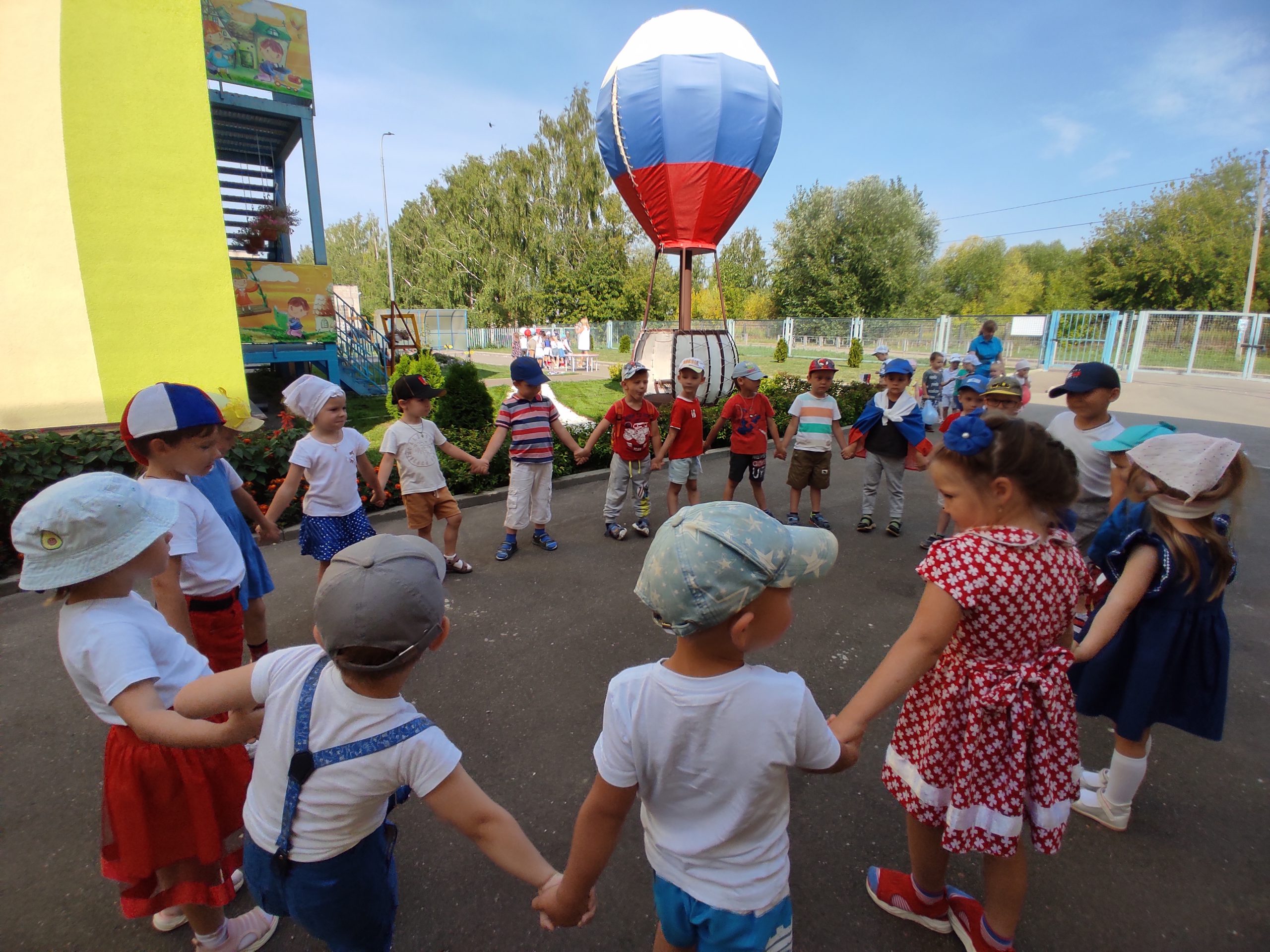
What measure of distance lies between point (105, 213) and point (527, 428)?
684cm

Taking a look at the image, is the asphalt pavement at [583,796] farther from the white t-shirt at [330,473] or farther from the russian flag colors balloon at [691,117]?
the russian flag colors balloon at [691,117]

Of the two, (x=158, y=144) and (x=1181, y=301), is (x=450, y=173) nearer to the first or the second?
(x=158, y=144)

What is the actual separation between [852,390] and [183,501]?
13038 mm

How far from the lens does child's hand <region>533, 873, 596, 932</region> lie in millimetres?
1327

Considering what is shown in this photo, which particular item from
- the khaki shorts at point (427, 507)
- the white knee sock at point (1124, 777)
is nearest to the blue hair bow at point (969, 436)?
the white knee sock at point (1124, 777)

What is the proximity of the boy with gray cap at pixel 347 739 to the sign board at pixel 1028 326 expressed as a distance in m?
27.3

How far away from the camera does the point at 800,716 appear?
127cm

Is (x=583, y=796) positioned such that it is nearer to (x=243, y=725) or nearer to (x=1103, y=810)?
(x=243, y=725)

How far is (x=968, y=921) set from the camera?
204cm

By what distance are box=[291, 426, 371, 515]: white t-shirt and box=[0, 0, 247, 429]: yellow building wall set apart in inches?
249

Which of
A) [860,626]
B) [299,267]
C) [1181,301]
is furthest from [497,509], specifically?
[1181,301]

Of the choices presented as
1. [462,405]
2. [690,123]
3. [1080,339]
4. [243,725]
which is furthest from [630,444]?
[1080,339]

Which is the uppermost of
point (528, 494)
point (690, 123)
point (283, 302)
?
point (690, 123)

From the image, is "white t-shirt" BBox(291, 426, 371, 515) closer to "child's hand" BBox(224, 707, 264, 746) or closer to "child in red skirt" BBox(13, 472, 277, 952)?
"child in red skirt" BBox(13, 472, 277, 952)
